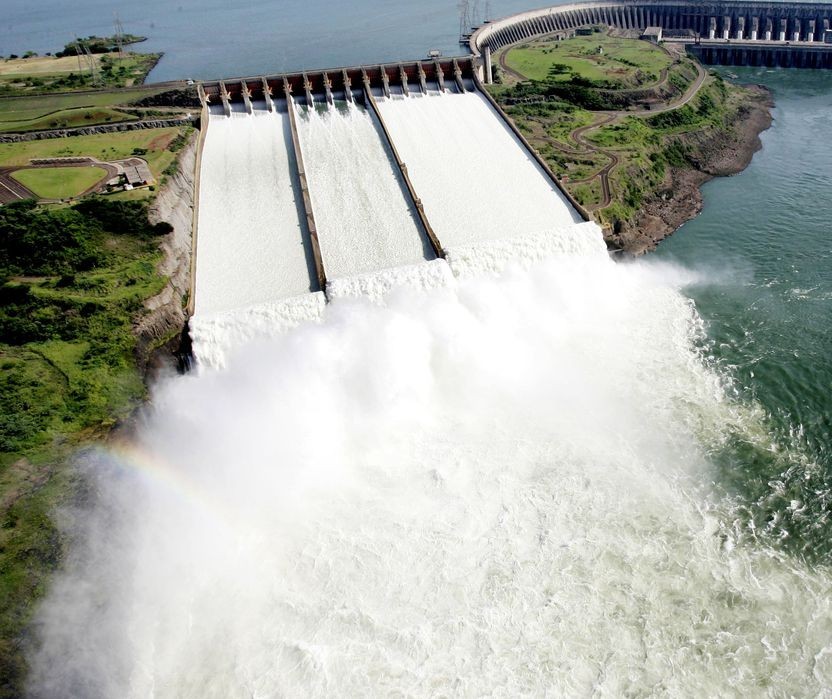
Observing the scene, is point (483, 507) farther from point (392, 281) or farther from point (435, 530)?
point (392, 281)

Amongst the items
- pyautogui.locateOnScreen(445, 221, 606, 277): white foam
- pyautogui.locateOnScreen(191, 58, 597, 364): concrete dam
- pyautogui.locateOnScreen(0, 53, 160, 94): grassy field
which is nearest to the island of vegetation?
pyautogui.locateOnScreen(445, 221, 606, 277): white foam

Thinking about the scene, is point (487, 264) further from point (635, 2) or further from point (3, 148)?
point (635, 2)

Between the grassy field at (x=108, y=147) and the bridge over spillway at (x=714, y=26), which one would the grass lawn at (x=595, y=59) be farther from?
the grassy field at (x=108, y=147)

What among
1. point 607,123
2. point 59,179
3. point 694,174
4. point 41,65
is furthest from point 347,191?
point 41,65

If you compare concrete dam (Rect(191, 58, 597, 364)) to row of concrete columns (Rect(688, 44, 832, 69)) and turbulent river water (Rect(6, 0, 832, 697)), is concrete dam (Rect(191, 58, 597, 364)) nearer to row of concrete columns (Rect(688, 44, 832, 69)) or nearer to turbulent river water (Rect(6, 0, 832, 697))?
turbulent river water (Rect(6, 0, 832, 697))

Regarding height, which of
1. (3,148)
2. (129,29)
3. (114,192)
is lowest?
(114,192)

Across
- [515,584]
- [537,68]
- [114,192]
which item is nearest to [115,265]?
[114,192]
